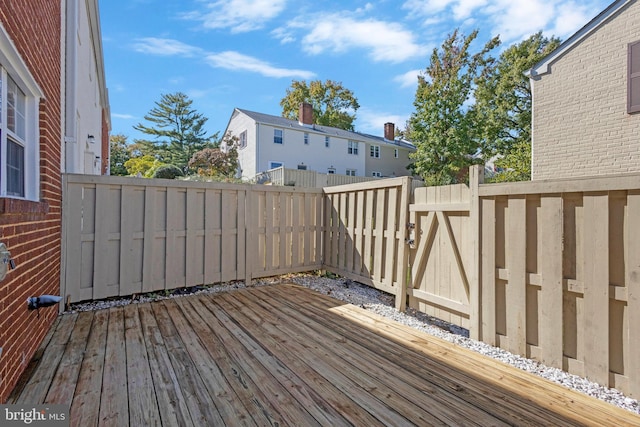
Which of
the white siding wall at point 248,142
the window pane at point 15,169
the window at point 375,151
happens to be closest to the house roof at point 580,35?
the window pane at point 15,169

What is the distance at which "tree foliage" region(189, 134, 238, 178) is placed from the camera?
19.2 meters

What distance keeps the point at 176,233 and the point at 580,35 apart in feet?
28.6

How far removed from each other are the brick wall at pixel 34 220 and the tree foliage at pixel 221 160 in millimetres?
15788

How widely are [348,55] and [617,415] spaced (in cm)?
1471

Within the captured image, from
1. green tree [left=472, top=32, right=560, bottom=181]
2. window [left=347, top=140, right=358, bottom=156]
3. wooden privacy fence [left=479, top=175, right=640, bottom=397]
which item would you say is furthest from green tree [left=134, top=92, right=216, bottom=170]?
wooden privacy fence [left=479, top=175, right=640, bottom=397]

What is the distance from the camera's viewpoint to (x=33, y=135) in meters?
2.60

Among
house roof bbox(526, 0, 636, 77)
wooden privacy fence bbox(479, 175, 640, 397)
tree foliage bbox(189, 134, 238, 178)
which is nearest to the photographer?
wooden privacy fence bbox(479, 175, 640, 397)

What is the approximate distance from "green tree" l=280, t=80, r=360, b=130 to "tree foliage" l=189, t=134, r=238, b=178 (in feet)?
28.4

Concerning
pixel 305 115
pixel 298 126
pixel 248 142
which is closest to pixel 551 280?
pixel 248 142

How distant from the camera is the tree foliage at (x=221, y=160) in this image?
1920cm

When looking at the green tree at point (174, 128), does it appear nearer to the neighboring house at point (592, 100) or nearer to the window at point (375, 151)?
the window at point (375, 151)

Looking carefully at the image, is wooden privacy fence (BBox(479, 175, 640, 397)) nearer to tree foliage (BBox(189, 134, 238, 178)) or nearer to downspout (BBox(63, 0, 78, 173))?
downspout (BBox(63, 0, 78, 173))

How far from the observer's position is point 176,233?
4.26 metres

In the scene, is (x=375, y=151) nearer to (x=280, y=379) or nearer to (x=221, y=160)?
(x=221, y=160)
